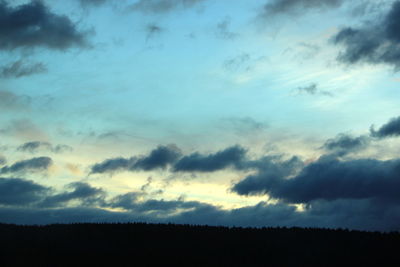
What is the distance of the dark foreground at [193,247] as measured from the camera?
138875 mm

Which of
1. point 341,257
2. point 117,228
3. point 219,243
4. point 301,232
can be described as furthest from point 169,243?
point 341,257

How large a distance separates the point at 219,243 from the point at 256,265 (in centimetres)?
2611

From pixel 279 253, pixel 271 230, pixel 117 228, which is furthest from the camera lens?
pixel 117 228

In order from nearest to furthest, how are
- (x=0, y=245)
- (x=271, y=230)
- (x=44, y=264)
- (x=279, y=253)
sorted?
1. (x=44, y=264)
2. (x=279, y=253)
3. (x=0, y=245)
4. (x=271, y=230)

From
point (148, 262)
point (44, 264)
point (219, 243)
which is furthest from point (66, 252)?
point (219, 243)

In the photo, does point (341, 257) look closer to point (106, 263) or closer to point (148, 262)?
point (148, 262)

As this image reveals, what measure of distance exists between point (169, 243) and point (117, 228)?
1177 inches

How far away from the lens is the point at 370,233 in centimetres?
15175

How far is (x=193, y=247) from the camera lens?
162000 millimetres

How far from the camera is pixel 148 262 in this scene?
139250 mm

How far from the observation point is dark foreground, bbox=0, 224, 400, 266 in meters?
139

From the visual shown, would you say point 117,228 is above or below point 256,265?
above

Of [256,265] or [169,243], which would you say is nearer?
[256,265]

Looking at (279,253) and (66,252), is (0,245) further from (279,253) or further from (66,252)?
(279,253)
